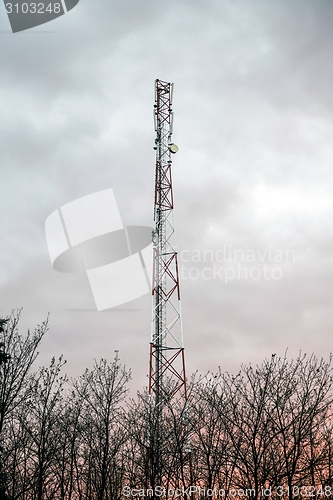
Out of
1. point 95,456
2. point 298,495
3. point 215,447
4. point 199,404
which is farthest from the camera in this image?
point 95,456

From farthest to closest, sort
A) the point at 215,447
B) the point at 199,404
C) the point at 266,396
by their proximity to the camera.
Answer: the point at 199,404 → the point at 215,447 → the point at 266,396

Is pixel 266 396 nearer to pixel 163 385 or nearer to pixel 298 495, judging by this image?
pixel 298 495

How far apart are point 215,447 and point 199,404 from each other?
7.37ft

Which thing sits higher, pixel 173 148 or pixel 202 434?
pixel 173 148

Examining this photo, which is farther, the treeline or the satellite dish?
the satellite dish

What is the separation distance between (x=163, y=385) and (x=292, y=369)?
725 cm

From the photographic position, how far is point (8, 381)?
18.8 metres

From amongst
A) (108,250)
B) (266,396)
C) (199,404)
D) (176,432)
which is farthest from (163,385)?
(108,250)

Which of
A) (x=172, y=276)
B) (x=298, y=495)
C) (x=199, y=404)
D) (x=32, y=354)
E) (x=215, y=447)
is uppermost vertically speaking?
(x=172, y=276)

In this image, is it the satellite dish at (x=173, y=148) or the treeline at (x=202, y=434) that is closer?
the treeline at (x=202, y=434)

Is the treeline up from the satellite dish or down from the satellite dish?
down

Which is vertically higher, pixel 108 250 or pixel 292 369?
pixel 108 250

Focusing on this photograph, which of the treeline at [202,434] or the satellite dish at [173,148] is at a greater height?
the satellite dish at [173,148]

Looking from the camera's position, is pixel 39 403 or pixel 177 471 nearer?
pixel 177 471
